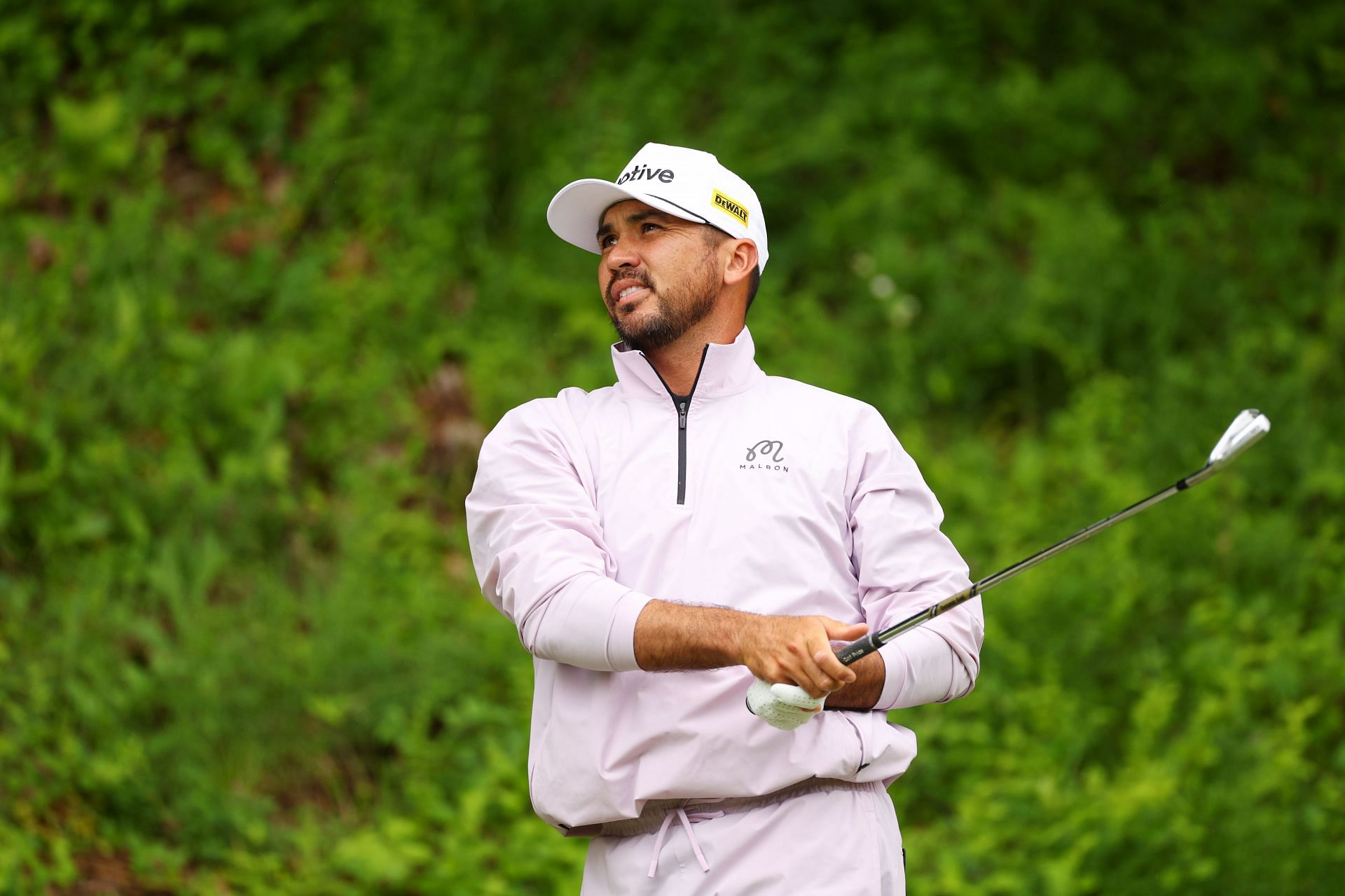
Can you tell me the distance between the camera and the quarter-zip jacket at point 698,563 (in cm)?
258

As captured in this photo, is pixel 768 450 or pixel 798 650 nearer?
pixel 798 650

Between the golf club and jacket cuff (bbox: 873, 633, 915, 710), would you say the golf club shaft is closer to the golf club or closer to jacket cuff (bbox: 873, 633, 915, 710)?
the golf club

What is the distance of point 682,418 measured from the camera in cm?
288

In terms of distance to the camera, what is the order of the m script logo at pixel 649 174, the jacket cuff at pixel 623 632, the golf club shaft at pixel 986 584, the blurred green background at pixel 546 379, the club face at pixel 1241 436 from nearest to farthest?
the club face at pixel 1241 436 → the golf club shaft at pixel 986 584 → the jacket cuff at pixel 623 632 → the m script logo at pixel 649 174 → the blurred green background at pixel 546 379

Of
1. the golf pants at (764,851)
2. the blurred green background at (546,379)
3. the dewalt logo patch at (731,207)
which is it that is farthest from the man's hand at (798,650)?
the blurred green background at (546,379)

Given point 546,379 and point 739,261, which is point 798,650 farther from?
point 546,379

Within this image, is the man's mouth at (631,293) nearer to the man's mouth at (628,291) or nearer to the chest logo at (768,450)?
the man's mouth at (628,291)

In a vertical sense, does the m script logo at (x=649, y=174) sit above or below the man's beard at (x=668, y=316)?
above

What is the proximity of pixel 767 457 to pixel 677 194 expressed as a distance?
610mm

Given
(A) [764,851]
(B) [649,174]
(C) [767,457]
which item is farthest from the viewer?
(B) [649,174]

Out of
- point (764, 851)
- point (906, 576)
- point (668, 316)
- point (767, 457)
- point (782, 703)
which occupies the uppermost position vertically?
point (668, 316)

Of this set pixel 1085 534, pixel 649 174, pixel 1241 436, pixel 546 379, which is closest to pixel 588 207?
pixel 649 174

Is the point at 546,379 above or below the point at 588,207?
above

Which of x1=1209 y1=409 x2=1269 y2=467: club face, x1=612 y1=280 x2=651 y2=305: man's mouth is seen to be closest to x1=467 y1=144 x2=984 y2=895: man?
x1=612 y1=280 x2=651 y2=305: man's mouth
